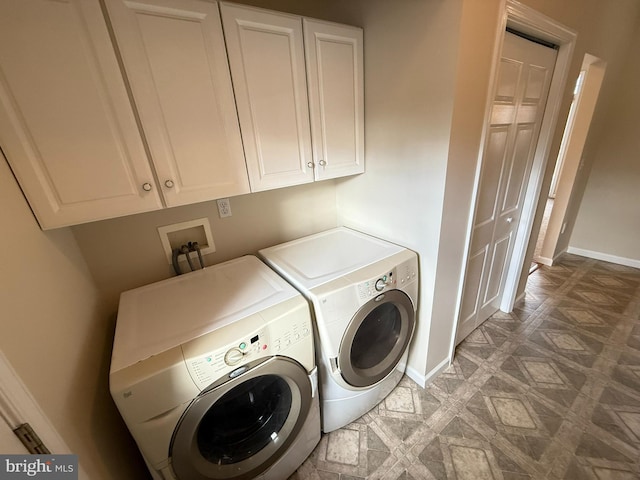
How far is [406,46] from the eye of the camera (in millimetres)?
1200

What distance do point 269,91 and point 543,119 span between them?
5.88ft

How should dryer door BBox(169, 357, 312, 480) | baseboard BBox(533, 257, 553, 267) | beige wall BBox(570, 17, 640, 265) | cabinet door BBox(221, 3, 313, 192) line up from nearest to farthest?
1. dryer door BBox(169, 357, 312, 480)
2. cabinet door BBox(221, 3, 313, 192)
3. beige wall BBox(570, 17, 640, 265)
4. baseboard BBox(533, 257, 553, 267)

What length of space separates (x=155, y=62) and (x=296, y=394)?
→ 134 centimetres

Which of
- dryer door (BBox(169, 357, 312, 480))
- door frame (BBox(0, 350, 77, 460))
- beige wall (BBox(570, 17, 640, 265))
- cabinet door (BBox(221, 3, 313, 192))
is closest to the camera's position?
door frame (BBox(0, 350, 77, 460))

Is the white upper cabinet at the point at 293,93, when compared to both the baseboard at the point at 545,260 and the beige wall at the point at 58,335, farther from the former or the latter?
the baseboard at the point at 545,260

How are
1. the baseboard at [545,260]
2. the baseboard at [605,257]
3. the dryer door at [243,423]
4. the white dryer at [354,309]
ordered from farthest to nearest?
the baseboard at [545,260] < the baseboard at [605,257] < the white dryer at [354,309] < the dryer door at [243,423]

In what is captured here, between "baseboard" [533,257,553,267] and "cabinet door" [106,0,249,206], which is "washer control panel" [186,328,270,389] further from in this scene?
"baseboard" [533,257,553,267]

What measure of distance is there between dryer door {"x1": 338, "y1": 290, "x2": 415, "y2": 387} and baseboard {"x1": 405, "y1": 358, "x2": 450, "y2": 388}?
0.33m

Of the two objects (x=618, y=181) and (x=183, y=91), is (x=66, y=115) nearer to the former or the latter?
(x=183, y=91)

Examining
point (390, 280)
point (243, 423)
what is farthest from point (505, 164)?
point (243, 423)

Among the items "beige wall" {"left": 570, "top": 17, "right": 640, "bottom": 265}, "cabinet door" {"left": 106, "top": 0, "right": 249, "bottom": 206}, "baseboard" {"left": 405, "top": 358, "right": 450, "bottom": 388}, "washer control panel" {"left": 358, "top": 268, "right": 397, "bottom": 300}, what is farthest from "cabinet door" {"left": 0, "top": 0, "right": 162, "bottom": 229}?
"beige wall" {"left": 570, "top": 17, "right": 640, "bottom": 265}

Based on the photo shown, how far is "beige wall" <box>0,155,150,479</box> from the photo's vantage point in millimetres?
609

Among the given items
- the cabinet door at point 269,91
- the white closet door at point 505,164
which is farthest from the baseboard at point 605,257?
the cabinet door at point 269,91

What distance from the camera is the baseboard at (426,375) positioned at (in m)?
1.68
